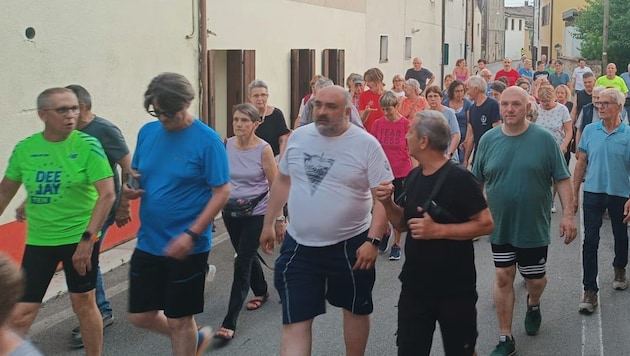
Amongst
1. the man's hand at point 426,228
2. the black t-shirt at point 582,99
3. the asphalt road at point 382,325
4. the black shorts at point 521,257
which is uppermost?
the black t-shirt at point 582,99

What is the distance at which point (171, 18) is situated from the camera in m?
11.1

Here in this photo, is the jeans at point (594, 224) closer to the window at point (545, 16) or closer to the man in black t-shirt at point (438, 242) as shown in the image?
the man in black t-shirt at point (438, 242)

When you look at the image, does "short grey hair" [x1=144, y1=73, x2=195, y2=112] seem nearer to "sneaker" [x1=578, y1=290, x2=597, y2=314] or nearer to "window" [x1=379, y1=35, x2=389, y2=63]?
"sneaker" [x1=578, y1=290, x2=597, y2=314]

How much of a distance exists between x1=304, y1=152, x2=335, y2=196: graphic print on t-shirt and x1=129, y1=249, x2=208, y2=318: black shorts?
2.34 feet

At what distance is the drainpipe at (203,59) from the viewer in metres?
11.8

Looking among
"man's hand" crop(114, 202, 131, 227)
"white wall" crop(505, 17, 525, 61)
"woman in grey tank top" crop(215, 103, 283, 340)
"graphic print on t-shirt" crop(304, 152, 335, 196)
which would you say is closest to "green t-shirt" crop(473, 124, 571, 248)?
"graphic print on t-shirt" crop(304, 152, 335, 196)

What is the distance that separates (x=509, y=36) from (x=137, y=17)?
313 feet

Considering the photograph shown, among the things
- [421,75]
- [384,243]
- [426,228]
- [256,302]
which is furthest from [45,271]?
[421,75]

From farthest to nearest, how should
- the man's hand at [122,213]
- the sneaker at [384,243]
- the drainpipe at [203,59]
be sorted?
the drainpipe at [203,59] < the sneaker at [384,243] < the man's hand at [122,213]

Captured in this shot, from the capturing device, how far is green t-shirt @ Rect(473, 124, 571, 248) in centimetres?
571

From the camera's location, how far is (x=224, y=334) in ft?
20.5

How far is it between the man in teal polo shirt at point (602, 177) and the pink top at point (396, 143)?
6.20 ft

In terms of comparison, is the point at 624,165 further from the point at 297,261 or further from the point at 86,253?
the point at 86,253

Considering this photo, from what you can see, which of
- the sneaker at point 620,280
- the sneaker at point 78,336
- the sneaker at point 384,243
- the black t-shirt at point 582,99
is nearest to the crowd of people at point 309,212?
the sneaker at point 78,336
